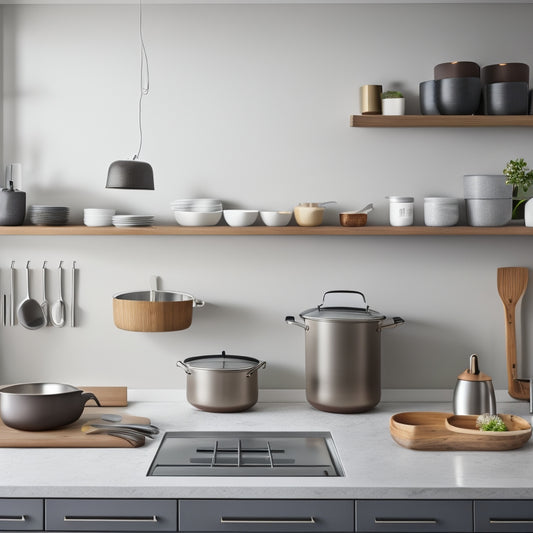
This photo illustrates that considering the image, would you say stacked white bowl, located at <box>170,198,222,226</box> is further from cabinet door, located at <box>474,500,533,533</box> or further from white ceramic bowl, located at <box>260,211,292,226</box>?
cabinet door, located at <box>474,500,533,533</box>

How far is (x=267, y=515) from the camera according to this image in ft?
6.88

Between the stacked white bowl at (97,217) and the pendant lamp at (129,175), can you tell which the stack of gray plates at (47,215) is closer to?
the stacked white bowl at (97,217)

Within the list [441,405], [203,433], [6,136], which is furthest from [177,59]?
[441,405]

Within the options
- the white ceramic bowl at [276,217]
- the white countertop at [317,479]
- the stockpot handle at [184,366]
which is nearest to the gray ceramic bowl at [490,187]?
the white ceramic bowl at [276,217]

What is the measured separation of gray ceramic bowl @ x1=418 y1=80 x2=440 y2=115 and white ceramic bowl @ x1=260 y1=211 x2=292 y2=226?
2.31 ft

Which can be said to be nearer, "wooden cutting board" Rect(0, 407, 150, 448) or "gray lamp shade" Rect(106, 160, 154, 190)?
"wooden cutting board" Rect(0, 407, 150, 448)

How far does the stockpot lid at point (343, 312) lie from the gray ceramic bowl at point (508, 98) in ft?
3.07

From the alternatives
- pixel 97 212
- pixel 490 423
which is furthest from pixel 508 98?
pixel 97 212

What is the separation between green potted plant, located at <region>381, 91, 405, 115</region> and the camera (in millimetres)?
2848

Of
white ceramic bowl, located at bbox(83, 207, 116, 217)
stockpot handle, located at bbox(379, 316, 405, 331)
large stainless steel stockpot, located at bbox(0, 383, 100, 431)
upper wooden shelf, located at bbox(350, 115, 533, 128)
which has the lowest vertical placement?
large stainless steel stockpot, located at bbox(0, 383, 100, 431)

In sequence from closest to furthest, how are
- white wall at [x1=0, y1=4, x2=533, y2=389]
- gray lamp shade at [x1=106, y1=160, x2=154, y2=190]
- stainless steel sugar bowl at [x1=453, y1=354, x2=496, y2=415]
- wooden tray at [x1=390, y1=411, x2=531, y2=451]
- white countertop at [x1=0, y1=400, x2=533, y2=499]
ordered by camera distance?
white countertop at [x1=0, y1=400, x2=533, y2=499], wooden tray at [x1=390, y1=411, x2=531, y2=451], stainless steel sugar bowl at [x1=453, y1=354, x2=496, y2=415], gray lamp shade at [x1=106, y1=160, x2=154, y2=190], white wall at [x1=0, y1=4, x2=533, y2=389]

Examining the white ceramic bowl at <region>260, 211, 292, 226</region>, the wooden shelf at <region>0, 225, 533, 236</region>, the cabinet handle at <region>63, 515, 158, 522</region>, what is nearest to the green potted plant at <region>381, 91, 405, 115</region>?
the wooden shelf at <region>0, 225, 533, 236</region>

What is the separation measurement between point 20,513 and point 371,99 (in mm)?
2002

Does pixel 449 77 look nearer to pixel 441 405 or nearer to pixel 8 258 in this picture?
pixel 441 405
